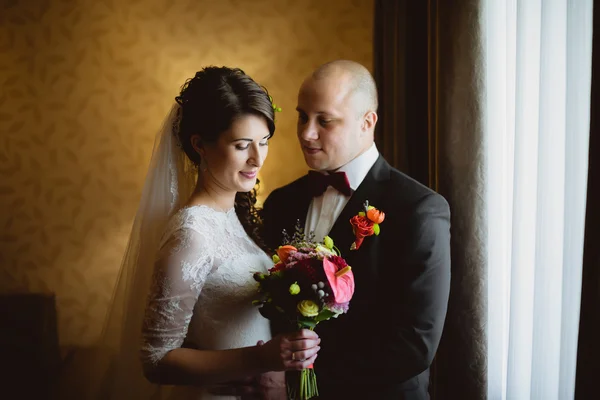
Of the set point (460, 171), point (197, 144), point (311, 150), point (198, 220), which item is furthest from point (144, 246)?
point (460, 171)

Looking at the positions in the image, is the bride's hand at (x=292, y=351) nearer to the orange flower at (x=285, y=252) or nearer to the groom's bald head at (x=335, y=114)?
the orange flower at (x=285, y=252)

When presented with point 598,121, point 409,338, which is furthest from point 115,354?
point 598,121

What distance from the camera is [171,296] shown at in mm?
1638

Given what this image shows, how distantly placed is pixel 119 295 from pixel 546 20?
1.90 meters

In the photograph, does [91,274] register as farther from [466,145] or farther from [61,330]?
[466,145]

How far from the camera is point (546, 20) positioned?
1687 millimetres

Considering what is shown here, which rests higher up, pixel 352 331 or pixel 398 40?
pixel 398 40

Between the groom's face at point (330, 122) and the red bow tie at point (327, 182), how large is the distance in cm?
6

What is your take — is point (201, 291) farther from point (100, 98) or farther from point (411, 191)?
point (100, 98)

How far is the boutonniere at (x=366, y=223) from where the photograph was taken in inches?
71.0

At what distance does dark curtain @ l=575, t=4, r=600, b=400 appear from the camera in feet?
4.39

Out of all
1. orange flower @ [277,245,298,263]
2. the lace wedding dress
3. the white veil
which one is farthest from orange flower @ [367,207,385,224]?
the white veil

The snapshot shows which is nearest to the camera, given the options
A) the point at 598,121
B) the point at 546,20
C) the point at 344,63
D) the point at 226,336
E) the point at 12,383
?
the point at 598,121

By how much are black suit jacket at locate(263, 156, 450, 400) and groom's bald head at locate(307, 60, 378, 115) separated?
0.33 metres
